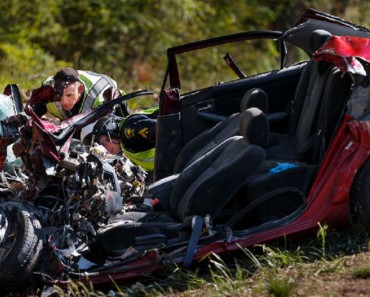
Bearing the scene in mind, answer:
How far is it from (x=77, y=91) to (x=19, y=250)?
237 cm

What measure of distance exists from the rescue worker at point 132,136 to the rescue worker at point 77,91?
41 centimetres

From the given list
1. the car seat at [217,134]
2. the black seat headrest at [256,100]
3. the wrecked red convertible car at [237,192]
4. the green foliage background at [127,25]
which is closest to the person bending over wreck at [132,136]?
the car seat at [217,134]

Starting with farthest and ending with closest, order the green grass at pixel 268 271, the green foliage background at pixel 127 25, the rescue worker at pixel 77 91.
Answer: the green foliage background at pixel 127 25 < the rescue worker at pixel 77 91 < the green grass at pixel 268 271

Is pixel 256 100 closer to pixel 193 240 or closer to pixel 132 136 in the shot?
pixel 132 136

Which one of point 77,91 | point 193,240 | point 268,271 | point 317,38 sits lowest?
point 268,271

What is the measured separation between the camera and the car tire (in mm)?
6023

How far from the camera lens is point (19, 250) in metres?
6.04

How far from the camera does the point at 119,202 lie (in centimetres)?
651

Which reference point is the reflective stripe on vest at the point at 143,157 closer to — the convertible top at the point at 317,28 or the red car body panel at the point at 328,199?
the convertible top at the point at 317,28

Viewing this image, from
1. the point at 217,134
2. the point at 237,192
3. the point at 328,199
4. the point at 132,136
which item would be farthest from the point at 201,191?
the point at 132,136

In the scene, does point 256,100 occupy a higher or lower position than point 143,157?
higher

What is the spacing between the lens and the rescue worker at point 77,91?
798 centimetres

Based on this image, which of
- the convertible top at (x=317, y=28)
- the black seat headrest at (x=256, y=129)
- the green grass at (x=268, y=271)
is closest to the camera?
the green grass at (x=268, y=271)

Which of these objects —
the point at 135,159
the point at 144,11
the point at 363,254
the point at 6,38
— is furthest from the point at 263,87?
the point at 144,11
